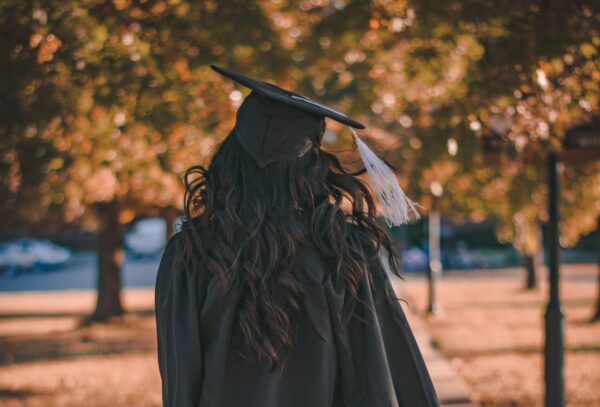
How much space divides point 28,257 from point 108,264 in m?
18.4

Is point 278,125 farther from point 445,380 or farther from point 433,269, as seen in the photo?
point 433,269

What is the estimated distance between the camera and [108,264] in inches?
523

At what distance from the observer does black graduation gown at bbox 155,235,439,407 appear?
2.08 m

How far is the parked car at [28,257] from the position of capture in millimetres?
28328

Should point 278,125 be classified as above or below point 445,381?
above

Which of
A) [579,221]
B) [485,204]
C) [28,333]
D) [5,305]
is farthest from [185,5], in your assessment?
[5,305]

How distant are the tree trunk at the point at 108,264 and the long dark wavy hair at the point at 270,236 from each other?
11.3 metres

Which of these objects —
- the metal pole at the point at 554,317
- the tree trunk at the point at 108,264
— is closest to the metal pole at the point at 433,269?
the tree trunk at the point at 108,264

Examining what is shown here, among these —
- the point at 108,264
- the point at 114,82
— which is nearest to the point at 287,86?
the point at 114,82

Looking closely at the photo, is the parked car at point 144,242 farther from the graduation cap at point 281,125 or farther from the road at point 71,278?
the graduation cap at point 281,125

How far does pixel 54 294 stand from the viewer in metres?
21.1

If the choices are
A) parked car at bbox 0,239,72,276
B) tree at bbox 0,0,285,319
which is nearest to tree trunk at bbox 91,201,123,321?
tree at bbox 0,0,285,319

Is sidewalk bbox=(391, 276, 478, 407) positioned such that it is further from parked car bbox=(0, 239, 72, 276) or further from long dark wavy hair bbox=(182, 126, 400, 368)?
parked car bbox=(0, 239, 72, 276)

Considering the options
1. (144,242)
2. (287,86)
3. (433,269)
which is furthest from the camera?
(144,242)
